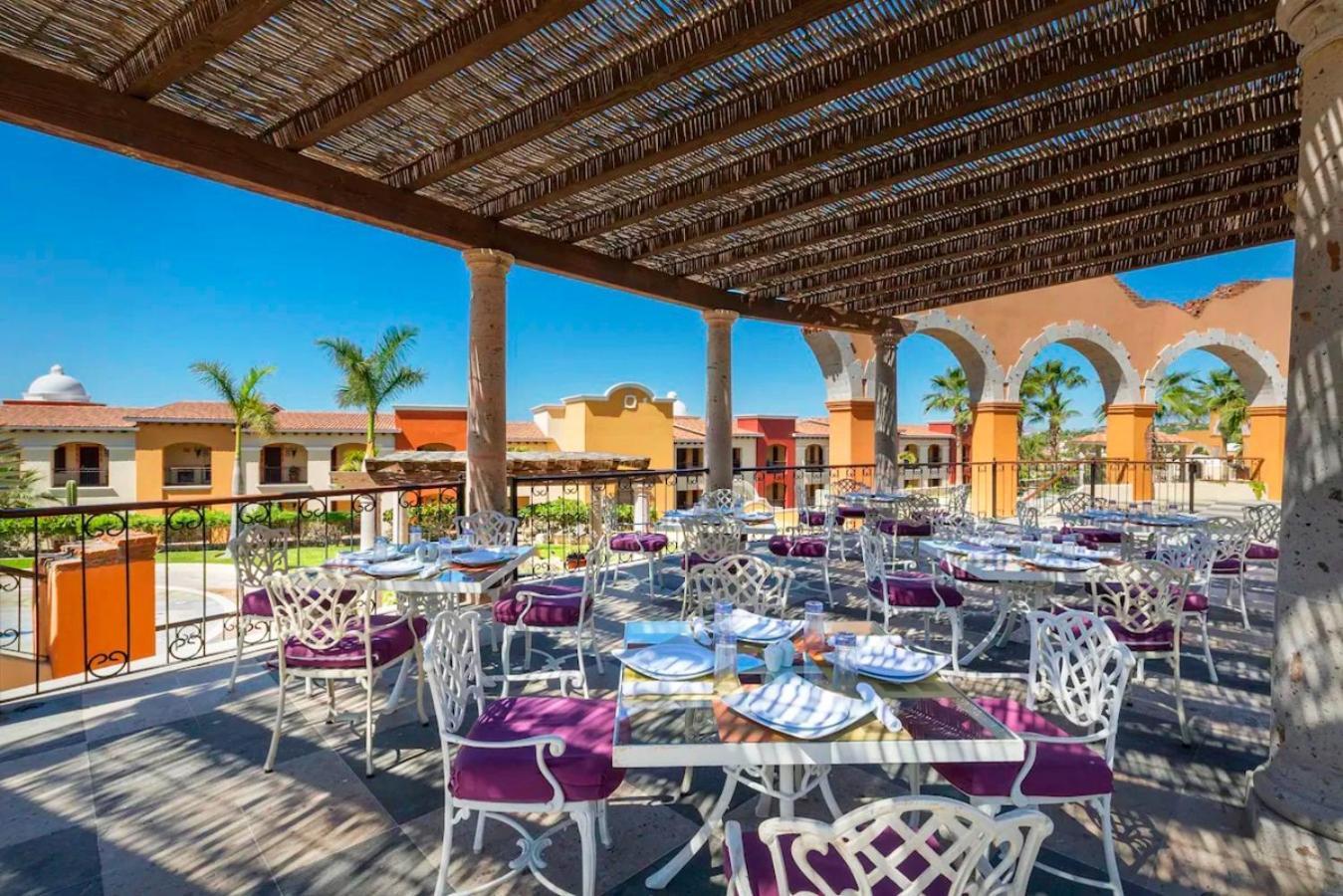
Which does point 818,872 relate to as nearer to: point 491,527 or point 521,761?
point 521,761

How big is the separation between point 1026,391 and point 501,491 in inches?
611

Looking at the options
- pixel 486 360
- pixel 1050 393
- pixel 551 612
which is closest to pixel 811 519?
pixel 486 360

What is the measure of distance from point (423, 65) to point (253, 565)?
127 inches

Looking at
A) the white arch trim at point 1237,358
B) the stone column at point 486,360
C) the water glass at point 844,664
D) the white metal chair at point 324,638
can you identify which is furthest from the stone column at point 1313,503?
the white arch trim at point 1237,358

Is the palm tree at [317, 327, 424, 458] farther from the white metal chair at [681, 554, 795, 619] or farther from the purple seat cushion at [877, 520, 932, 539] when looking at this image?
the white metal chair at [681, 554, 795, 619]

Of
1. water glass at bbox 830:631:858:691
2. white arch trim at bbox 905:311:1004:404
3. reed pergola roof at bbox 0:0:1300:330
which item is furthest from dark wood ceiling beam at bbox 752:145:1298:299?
white arch trim at bbox 905:311:1004:404

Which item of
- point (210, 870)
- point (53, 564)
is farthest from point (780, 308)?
point (53, 564)

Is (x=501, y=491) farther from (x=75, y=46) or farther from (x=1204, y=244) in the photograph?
(x=1204, y=244)

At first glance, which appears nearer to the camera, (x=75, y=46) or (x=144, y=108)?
(x=75, y=46)

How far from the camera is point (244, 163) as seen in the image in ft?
11.8

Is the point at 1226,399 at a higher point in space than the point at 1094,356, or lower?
lower

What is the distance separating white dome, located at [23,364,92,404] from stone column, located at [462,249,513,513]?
101ft

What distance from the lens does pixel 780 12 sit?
2.68 metres

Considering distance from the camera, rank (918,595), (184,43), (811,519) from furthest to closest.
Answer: (811,519) < (918,595) < (184,43)
